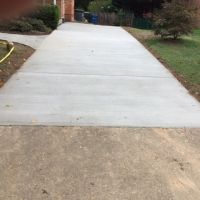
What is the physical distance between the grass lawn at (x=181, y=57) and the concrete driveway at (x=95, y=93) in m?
0.28

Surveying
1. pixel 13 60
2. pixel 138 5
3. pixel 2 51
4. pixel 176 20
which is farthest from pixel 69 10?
pixel 13 60

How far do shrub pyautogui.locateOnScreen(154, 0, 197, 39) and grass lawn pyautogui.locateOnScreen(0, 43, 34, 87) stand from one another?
575cm

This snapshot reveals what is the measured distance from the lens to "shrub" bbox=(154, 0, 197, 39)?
16000 mm

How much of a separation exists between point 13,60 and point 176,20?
7675mm

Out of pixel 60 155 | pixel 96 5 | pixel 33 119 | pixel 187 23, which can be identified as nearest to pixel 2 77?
pixel 33 119

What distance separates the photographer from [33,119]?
6086mm

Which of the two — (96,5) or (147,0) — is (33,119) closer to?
(147,0)

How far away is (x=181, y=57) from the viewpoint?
13.0 metres

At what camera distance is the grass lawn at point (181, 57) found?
9.43 metres

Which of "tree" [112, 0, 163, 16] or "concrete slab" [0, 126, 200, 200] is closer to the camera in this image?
"concrete slab" [0, 126, 200, 200]

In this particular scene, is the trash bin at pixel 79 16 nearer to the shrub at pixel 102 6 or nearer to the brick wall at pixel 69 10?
the shrub at pixel 102 6

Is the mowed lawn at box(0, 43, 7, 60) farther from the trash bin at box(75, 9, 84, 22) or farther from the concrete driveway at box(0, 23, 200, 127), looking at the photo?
the trash bin at box(75, 9, 84, 22)

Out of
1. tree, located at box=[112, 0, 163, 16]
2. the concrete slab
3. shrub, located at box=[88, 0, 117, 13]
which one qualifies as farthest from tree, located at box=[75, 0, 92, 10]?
the concrete slab

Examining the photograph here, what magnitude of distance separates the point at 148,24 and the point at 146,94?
22194mm
